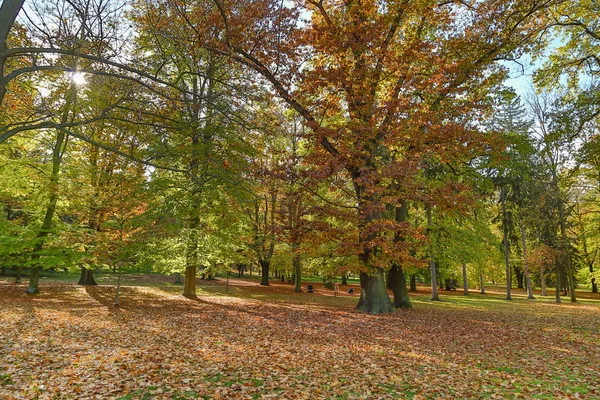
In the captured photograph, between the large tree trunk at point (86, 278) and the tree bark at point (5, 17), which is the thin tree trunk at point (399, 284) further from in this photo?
the large tree trunk at point (86, 278)

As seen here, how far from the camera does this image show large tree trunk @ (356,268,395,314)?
1470 cm

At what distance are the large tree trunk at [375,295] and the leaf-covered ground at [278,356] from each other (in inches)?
66.3

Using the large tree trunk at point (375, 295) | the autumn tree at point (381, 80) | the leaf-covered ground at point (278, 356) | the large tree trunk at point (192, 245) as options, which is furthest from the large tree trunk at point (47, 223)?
the large tree trunk at point (375, 295)

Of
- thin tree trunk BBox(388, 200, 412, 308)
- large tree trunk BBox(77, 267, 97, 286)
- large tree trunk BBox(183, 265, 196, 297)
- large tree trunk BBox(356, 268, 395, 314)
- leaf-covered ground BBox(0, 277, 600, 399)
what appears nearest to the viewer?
leaf-covered ground BBox(0, 277, 600, 399)

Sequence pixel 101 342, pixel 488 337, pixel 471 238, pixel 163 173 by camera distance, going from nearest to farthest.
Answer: pixel 101 342 → pixel 488 337 → pixel 163 173 → pixel 471 238

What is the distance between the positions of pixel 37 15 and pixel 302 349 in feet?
30.4

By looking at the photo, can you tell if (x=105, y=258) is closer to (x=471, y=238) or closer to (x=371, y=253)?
(x=371, y=253)

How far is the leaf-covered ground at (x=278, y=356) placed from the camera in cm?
555

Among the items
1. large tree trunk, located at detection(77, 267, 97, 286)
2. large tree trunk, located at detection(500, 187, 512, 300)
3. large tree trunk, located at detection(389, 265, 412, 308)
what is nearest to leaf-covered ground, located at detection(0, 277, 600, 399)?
large tree trunk, located at detection(389, 265, 412, 308)

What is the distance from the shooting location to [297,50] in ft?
44.9

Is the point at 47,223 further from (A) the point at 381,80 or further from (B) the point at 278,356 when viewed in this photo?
(A) the point at 381,80

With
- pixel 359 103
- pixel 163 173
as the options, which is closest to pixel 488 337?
pixel 359 103

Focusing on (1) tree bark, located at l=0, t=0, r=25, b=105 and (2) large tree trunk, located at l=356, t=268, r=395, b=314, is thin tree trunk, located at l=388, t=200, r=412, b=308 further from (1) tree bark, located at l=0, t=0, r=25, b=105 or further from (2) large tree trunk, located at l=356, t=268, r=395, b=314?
(1) tree bark, located at l=0, t=0, r=25, b=105

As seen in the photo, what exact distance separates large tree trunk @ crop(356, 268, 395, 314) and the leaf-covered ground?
168 centimetres
